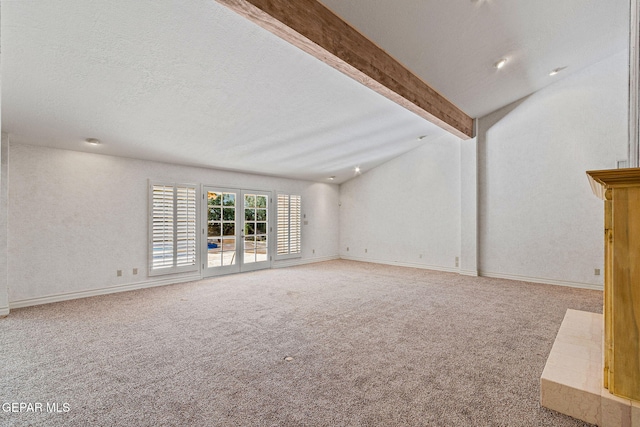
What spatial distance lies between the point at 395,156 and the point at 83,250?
21.3 ft

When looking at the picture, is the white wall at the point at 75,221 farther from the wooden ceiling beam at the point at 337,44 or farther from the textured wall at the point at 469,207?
the textured wall at the point at 469,207

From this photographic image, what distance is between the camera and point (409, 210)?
7.24 meters

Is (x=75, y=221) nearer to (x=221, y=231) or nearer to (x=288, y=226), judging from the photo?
(x=221, y=231)

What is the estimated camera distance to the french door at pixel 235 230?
19.5ft

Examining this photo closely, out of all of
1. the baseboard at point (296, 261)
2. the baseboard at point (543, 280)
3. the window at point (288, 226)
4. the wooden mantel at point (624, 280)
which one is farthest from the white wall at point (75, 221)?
A: the baseboard at point (543, 280)

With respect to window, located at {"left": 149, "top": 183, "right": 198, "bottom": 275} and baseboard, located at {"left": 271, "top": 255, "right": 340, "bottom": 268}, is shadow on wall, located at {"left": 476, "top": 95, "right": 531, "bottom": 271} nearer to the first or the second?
baseboard, located at {"left": 271, "top": 255, "right": 340, "bottom": 268}

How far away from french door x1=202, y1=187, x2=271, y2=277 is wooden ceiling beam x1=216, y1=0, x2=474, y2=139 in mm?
3946

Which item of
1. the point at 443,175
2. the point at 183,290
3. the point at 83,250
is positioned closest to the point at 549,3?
the point at 443,175

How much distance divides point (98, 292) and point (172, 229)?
143 cm

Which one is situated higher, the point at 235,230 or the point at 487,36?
the point at 487,36

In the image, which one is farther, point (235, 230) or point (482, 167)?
point (235, 230)

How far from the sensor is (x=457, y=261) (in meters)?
6.41

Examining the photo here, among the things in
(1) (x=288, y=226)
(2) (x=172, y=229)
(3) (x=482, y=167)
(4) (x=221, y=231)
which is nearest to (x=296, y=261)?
(1) (x=288, y=226)

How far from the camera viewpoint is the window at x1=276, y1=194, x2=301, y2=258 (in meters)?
7.30
